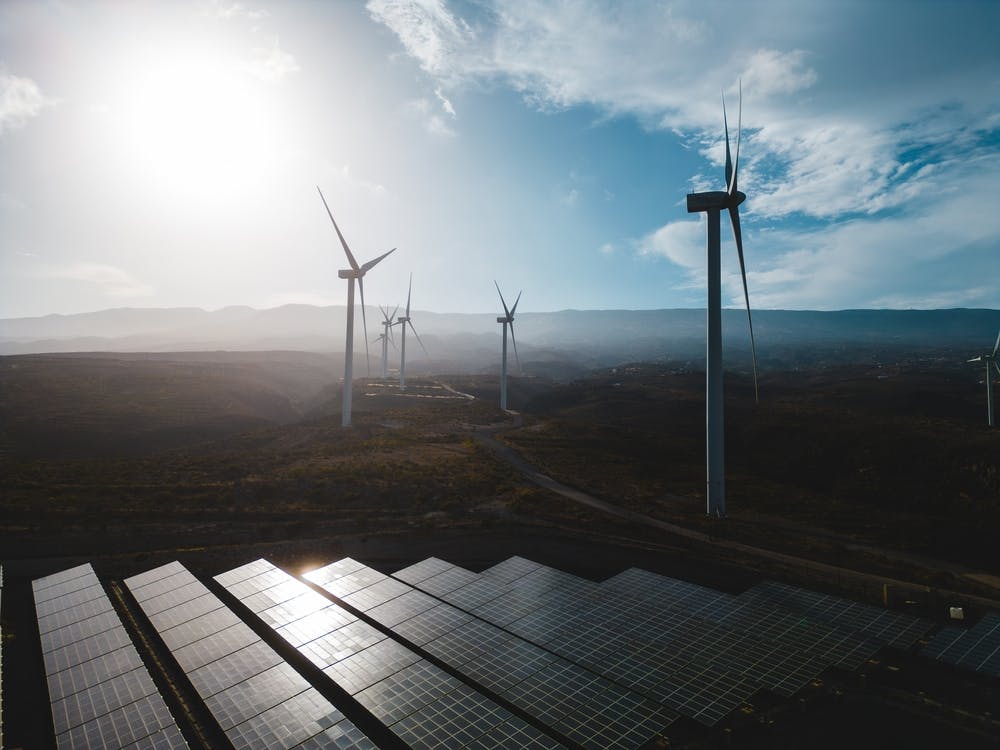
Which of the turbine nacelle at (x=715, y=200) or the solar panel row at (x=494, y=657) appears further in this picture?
the turbine nacelle at (x=715, y=200)

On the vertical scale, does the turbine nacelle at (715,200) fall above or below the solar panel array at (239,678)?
above

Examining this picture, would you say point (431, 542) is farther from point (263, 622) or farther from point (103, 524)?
point (103, 524)

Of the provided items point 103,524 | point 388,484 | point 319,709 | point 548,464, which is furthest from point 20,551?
point 548,464

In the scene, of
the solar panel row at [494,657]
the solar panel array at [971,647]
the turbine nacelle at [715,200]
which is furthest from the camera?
the turbine nacelle at [715,200]

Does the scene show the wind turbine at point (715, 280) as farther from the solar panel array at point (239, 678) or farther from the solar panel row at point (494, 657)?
the solar panel array at point (239, 678)

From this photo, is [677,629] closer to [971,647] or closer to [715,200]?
[971,647]

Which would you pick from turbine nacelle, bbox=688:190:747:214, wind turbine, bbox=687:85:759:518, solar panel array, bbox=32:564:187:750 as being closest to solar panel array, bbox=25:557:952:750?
solar panel array, bbox=32:564:187:750

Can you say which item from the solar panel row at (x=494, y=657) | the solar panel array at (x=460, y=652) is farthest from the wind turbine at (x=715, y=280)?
the solar panel row at (x=494, y=657)

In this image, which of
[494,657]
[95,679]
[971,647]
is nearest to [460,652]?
[494,657]
